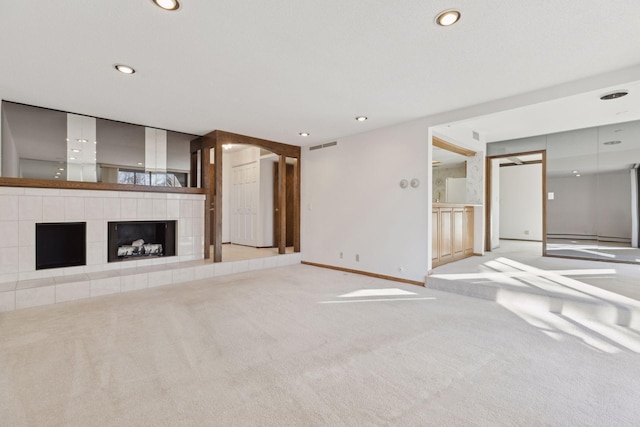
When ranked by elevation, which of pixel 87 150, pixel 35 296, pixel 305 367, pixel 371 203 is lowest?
pixel 305 367

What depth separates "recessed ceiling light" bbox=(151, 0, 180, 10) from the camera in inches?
74.5

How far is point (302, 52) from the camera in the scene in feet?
8.25

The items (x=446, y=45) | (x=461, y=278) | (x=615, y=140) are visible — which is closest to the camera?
(x=446, y=45)

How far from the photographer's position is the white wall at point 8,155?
12.1 feet

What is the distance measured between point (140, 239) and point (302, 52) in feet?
13.8

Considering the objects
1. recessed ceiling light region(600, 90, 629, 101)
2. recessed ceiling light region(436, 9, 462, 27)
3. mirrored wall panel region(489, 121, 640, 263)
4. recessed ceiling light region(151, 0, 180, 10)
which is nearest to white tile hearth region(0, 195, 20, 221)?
recessed ceiling light region(151, 0, 180, 10)

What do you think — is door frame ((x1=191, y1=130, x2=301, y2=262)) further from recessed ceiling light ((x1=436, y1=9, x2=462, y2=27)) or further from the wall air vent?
recessed ceiling light ((x1=436, y1=9, x2=462, y2=27))

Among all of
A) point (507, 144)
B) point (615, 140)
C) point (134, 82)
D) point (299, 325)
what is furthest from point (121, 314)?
point (615, 140)

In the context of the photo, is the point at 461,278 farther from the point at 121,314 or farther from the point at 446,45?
the point at 121,314

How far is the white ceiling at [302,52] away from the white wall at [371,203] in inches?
37.1

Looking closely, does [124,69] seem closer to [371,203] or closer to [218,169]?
[218,169]

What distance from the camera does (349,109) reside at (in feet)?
12.9

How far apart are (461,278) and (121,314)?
13.7 ft

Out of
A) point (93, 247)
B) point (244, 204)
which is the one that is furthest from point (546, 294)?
point (244, 204)
